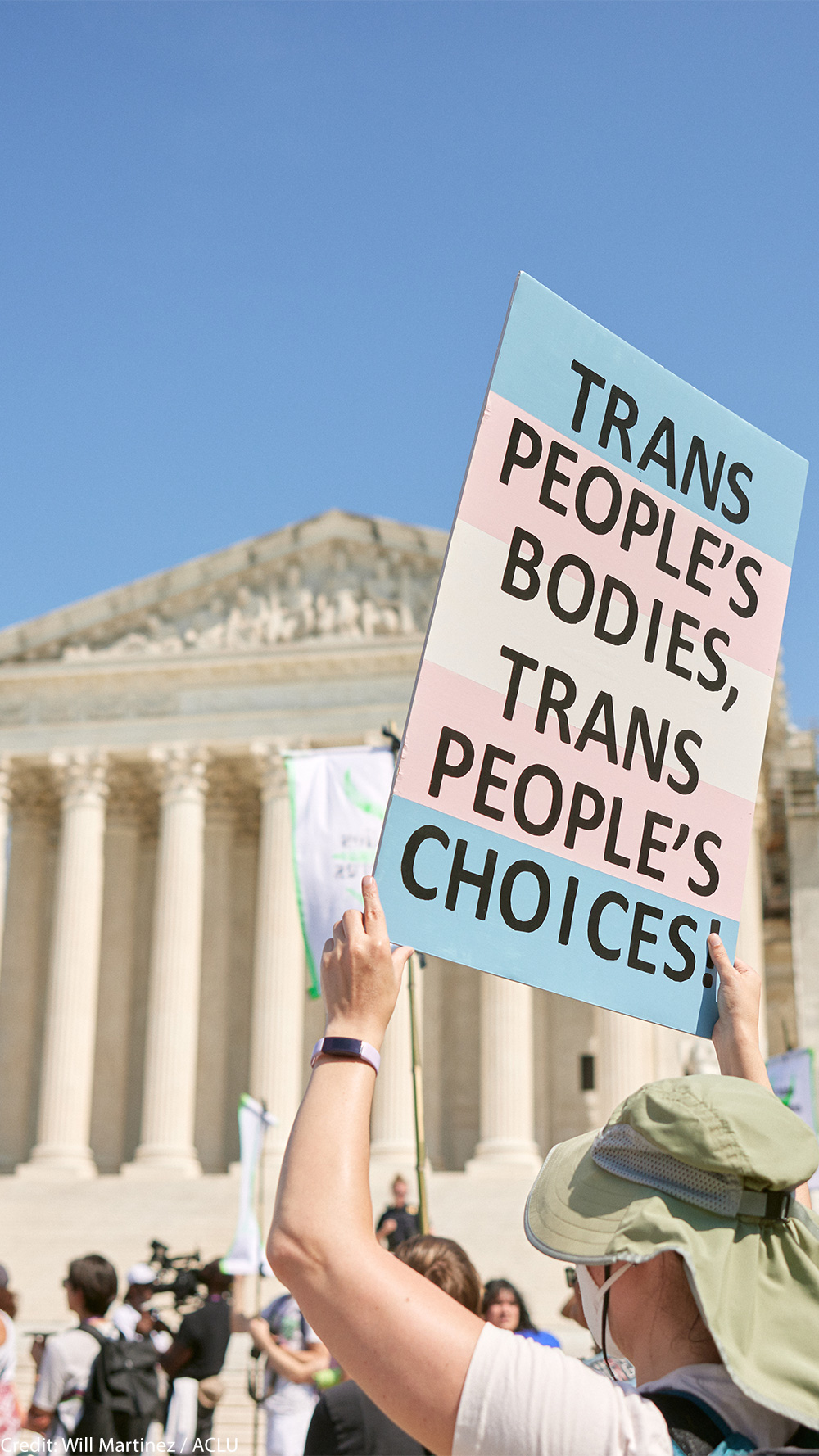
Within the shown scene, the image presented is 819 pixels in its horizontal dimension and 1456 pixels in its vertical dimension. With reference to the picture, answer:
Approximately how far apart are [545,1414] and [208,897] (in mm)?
51069

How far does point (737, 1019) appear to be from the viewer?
4.58 metres

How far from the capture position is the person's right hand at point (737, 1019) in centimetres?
423

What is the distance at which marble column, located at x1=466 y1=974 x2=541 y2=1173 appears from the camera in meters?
45.4

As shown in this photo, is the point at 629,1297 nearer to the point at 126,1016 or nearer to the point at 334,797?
the point at 334,797

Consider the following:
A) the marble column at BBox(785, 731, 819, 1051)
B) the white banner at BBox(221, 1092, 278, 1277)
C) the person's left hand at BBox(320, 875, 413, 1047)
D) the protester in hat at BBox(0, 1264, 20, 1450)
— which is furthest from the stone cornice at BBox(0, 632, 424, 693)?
the person's left hand at BBox(320, 875, 413, 1047)

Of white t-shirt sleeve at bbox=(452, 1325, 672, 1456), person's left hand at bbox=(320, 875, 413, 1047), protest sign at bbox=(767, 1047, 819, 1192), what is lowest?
white t-shirt sleeve at bbox=(452, 1325, 672, 1456)

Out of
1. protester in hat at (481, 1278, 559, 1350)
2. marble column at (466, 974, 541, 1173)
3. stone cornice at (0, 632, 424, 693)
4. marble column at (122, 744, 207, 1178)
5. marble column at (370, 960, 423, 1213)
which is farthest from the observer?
stone cornice at (0, 632, 424, 693)

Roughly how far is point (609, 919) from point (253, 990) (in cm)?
4963

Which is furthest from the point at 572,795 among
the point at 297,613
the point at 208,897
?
the point at 208,897

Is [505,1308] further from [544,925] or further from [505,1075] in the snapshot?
[505,1075]

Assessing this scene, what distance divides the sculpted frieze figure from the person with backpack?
122 ft

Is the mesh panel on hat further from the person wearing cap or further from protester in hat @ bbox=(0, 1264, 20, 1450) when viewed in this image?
protester in hat @ bbox=(0, 1264, 20, 1450)

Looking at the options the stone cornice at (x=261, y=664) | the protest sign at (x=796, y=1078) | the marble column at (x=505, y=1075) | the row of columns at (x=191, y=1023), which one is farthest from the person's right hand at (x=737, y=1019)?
the stone cornice at (x=261, y=664)

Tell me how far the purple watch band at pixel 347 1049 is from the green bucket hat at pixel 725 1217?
0.49m
